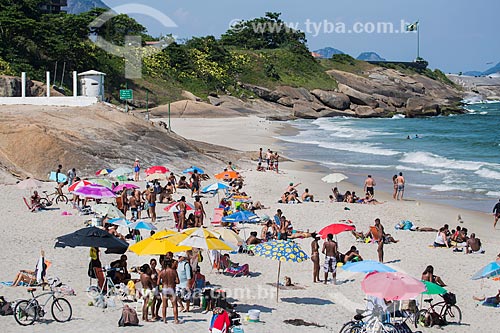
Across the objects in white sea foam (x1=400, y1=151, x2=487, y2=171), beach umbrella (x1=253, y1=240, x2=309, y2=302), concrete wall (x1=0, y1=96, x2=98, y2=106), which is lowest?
beach umbrella (x1=253, y1=240, x2=309, y2=302)

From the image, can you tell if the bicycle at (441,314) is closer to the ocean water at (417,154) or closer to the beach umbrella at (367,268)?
the beach umbrella at (367,268)

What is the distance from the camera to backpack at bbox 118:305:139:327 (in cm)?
1118

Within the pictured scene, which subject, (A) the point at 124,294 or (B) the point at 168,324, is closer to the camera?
(B) the point at 168,324

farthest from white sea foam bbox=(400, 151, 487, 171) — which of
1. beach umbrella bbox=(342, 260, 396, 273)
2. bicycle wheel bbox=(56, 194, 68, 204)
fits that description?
beach umbrella bbox=(342, 260, 396, 273)

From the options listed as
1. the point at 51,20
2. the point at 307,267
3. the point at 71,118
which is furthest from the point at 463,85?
the point at 307,267

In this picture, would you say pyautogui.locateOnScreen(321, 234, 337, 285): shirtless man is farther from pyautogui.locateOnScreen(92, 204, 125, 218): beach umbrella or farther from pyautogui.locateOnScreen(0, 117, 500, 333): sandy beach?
pyautogui.locateOnScreen(92, 204, 125, 218): beach umbrella

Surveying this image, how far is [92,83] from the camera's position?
115 feet

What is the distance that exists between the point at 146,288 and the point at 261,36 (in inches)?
3783

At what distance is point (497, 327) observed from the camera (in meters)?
12.2

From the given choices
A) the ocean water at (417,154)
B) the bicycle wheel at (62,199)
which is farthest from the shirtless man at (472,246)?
the bicycle wheel at (62,199)

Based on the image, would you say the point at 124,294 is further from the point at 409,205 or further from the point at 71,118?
the point at 71,118

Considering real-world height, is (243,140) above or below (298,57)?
below

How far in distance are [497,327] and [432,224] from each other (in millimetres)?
9566

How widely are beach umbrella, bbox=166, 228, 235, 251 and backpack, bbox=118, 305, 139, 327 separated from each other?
169 cm
